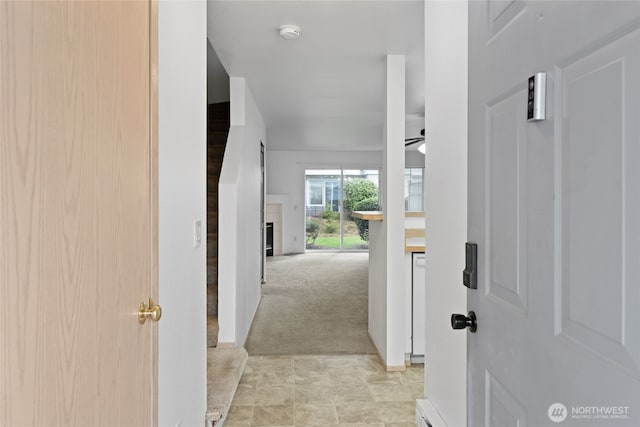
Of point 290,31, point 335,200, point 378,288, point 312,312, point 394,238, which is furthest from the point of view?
point 335,200

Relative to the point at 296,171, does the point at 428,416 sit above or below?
below

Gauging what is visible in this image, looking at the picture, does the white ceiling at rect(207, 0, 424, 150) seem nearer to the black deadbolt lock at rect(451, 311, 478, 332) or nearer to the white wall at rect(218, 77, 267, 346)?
the white wall at rect(218, 77, 267, 346)

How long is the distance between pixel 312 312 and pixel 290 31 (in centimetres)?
311

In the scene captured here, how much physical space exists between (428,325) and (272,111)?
4105 millimetres

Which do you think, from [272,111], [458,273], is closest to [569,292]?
[458,273]

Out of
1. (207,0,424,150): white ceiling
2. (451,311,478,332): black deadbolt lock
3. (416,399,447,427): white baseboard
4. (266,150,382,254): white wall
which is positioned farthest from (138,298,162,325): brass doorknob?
(266,150,382,254): white wall

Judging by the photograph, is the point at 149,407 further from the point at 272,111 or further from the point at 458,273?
the point at 272,111

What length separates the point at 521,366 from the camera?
85 cm

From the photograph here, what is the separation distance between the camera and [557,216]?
737 mm

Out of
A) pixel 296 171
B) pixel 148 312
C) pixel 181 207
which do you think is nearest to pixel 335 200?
pixel 296 171

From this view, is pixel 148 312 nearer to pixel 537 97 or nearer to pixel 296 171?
pixel 537 97

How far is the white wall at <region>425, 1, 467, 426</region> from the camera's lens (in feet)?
4.97

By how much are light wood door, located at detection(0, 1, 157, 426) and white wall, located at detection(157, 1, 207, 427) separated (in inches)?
10.2

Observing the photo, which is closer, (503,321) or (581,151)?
(581,151)
